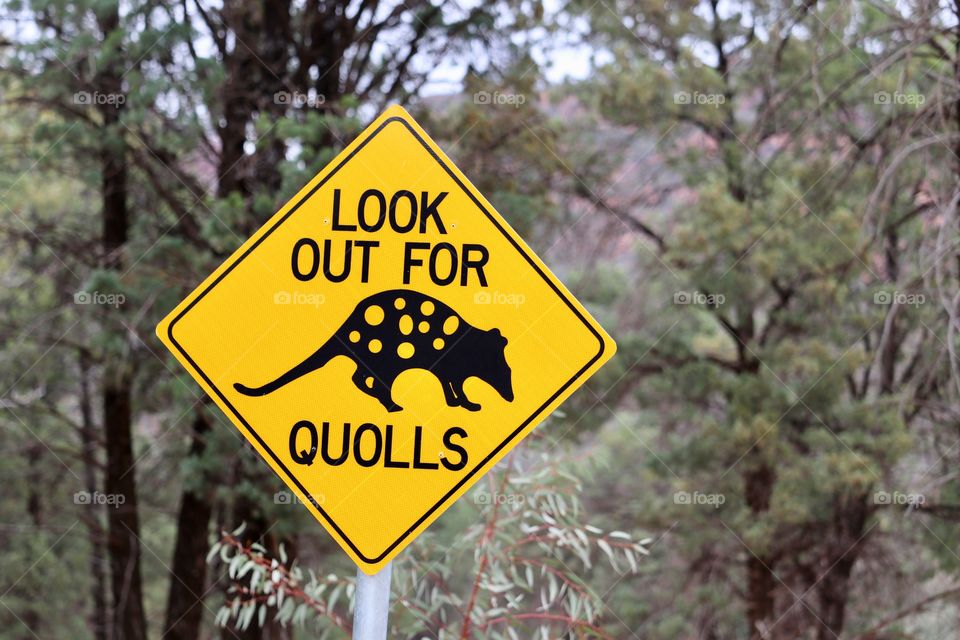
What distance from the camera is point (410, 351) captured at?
102 inches

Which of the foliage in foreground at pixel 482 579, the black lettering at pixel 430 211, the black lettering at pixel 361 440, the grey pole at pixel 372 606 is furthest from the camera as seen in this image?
the foliage in foreground at pixel 482 579

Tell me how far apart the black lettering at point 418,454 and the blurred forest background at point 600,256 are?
4397 millimetres

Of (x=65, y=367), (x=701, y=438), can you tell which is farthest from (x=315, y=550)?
(x=701, y=438)

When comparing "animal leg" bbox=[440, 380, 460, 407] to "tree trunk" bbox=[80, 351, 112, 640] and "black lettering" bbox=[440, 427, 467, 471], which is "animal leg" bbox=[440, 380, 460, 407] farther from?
"tree trunk" bbox=[80, 351, 112, 640]

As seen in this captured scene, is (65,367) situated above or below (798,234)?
above

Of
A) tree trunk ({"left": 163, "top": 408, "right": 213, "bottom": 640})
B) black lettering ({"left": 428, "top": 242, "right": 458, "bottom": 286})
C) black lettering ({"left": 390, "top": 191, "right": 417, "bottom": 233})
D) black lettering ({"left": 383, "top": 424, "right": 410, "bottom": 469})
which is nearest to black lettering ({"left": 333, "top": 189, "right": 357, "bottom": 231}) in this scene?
black lettering ({"left": 390, "top": 191, "right": 417, "bottom": 233})

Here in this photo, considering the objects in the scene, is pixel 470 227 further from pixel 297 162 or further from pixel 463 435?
pixel 297 162

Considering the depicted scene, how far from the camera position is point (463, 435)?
255 cm

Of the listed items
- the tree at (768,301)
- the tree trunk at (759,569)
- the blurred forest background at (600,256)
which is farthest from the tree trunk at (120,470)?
the tree trunk at (759,569)

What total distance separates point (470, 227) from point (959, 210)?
368 cm

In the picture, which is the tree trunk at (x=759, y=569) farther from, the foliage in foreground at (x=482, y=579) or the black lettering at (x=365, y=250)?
the black lettering at (x=365, y=250)

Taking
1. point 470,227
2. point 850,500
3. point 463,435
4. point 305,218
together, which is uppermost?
point 305,218

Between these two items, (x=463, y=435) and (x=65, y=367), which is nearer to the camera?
(x=463, y=435)

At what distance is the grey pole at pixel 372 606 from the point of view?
94.1 inches
